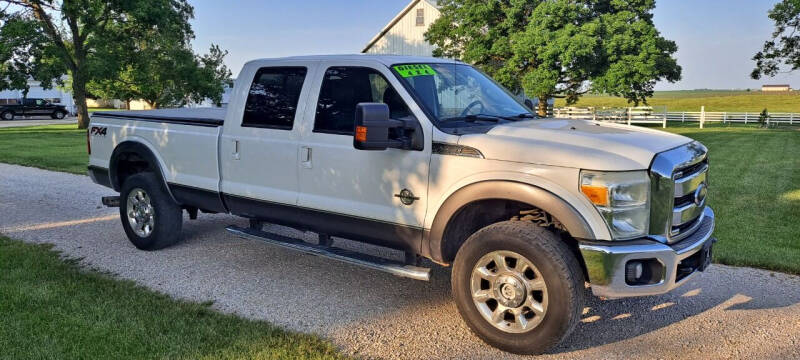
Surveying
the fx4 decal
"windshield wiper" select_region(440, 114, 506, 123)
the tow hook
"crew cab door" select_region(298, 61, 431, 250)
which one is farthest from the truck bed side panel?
"windshield wiper" select_region(440, 114, 506, 123)

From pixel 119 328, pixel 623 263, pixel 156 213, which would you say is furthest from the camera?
pixel 156 213

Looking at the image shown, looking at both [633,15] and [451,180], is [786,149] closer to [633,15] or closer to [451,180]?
[633,15]

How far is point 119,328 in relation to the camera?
428 cm

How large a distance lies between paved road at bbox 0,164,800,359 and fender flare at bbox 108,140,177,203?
70 centimetres

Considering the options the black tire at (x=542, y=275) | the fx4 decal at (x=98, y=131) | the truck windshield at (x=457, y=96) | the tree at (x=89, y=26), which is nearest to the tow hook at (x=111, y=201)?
the fx4 decal at (x=98, y=131)

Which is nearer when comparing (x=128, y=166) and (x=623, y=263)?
(x=623, y=263)

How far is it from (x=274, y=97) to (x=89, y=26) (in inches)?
1135

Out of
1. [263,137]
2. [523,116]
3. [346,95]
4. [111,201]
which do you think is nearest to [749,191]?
[523,116]

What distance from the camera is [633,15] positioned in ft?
116

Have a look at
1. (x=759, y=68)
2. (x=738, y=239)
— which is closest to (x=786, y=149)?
(x=759, y=68)

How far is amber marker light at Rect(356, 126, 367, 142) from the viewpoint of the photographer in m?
4.04

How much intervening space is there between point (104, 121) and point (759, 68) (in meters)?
30.6

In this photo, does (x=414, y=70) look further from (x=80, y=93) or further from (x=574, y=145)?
(x=80, y=93)

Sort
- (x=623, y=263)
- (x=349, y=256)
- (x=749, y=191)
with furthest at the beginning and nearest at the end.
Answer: (x=749, y=191) → (x=349, y=256) → (x=623, y=263)
